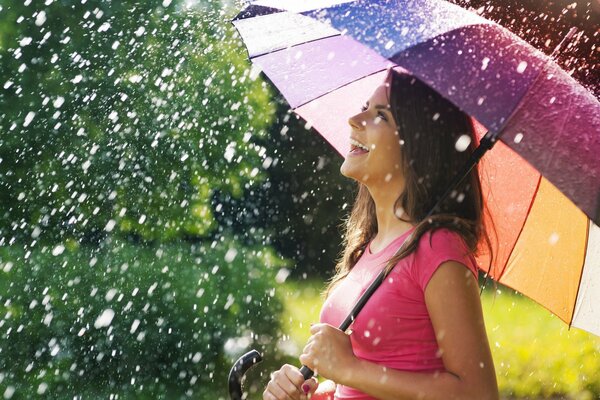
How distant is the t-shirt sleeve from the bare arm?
0.7 inches

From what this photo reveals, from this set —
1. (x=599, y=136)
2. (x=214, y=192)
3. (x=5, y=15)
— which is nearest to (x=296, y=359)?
(x=214, y=192)

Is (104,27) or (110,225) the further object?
(110,225)

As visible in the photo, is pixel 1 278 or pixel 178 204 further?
pixel 178 204

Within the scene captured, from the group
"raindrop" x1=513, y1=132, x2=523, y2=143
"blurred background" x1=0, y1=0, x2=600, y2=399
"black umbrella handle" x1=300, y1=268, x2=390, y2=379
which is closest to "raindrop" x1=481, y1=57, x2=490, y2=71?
"raindrop" x1=513, y1=132, x2=523, y2=143

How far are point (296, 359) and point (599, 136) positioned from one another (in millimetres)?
4885

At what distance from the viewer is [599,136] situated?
7.07 feet

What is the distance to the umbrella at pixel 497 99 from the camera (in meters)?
2.10

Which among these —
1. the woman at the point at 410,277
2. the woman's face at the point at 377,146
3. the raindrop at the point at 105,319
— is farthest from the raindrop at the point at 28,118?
the woman's face at the point at 377,146

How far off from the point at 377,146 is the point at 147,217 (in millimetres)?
5194

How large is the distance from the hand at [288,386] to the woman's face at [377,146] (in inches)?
26.5

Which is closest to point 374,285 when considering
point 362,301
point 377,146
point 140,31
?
point 362,301

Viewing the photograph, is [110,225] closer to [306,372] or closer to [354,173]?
[354,173]

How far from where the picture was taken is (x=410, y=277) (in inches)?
95.2

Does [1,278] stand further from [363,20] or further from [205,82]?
[363,20]
